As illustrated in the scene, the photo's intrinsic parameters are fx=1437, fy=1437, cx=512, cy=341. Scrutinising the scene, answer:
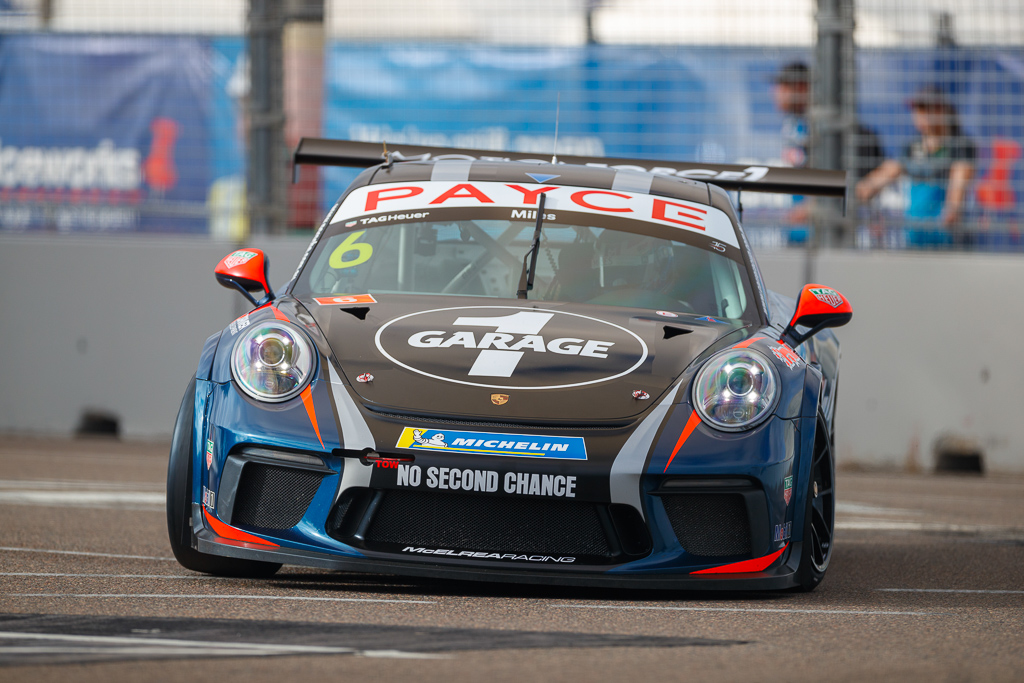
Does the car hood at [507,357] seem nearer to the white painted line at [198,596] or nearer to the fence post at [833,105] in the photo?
the white painted line at [198,596]

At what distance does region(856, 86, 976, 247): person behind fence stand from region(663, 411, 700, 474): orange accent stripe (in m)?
5.44

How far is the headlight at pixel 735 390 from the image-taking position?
12.8ft

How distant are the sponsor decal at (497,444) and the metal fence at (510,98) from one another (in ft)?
17.7

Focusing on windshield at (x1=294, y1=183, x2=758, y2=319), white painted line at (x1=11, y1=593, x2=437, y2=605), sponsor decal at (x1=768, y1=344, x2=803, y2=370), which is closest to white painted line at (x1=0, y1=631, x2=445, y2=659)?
white painted line at (x1=11, y1=593, x2=437, y2=605)

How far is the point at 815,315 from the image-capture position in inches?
175

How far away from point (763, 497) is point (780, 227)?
592 cm

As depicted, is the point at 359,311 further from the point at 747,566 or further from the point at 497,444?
the point at 747,566

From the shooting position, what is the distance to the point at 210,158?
10219mm

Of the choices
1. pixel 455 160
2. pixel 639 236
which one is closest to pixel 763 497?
pixel 639 236

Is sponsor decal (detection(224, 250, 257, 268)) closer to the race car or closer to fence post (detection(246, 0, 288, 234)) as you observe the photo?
the race car

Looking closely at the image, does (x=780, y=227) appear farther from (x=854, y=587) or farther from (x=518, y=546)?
(x=518, y=546)

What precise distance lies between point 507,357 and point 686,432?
0.54 metres

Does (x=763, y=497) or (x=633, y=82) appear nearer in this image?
(x=763, y=497)

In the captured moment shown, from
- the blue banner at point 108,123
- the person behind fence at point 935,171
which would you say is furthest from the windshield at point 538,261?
the blue banner at point 108,123
